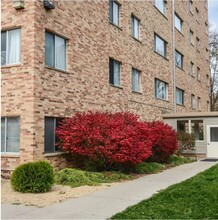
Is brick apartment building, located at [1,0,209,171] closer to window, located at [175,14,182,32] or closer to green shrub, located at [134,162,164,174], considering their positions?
green shrub, located at [134,162,164,174]

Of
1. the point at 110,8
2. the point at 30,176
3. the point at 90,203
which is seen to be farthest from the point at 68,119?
the point at 110,8

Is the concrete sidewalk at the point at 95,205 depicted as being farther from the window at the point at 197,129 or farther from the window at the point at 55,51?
the window at the point at 197,129

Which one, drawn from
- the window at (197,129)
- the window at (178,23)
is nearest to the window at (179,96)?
the window at (197,129)

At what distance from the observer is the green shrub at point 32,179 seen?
31.3 ft

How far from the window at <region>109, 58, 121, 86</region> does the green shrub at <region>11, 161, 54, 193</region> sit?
8729mm

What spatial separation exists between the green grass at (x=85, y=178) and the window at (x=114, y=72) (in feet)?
21.9

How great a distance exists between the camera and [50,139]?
12.6m

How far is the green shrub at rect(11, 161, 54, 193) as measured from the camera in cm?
955

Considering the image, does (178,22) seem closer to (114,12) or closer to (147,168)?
(114,12)

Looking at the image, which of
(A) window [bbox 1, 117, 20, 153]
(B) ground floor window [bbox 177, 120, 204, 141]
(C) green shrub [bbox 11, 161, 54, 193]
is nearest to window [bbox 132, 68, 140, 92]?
(B) ground floor window [bbox 177, 120, 204, 141]

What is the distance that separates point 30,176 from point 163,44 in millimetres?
19224

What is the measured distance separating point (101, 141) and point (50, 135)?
184 centimetres

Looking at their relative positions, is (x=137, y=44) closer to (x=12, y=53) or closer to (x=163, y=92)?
(x=163, y=92)

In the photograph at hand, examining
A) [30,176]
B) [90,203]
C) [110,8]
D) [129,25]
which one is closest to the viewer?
[90,203]
